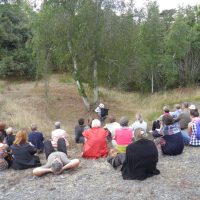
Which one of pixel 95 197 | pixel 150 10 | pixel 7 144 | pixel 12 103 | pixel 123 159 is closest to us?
pixel 95 197

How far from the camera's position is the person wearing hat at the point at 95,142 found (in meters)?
11.2

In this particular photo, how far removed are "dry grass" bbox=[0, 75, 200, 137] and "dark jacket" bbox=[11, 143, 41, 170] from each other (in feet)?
20.9

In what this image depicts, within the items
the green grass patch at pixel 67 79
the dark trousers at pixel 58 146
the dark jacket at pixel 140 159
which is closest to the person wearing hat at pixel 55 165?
the dark trousers at pixel 58 146

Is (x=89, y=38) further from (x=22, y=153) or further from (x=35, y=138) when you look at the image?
(x=22, y=153)

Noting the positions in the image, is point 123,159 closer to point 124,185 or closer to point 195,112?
point 124,185

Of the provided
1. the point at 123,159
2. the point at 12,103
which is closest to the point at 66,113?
the point at 12,103

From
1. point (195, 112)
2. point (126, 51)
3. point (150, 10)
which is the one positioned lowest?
point (195, 112)

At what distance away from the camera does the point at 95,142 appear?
1120 centimetres

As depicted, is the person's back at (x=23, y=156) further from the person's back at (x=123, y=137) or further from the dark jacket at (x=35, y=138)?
the person's back at (x=123, y=137)

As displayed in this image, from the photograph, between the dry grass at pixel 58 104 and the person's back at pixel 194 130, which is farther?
the dry grass at pixel 58 104

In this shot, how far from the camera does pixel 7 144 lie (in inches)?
456

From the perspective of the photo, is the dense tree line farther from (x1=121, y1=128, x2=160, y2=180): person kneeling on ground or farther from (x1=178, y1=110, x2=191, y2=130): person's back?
(x1=121, y1=128, x2=160, y2=180): person kneeling on ground

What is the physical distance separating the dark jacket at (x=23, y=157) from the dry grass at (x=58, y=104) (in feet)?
20.9

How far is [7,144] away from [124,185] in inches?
163
